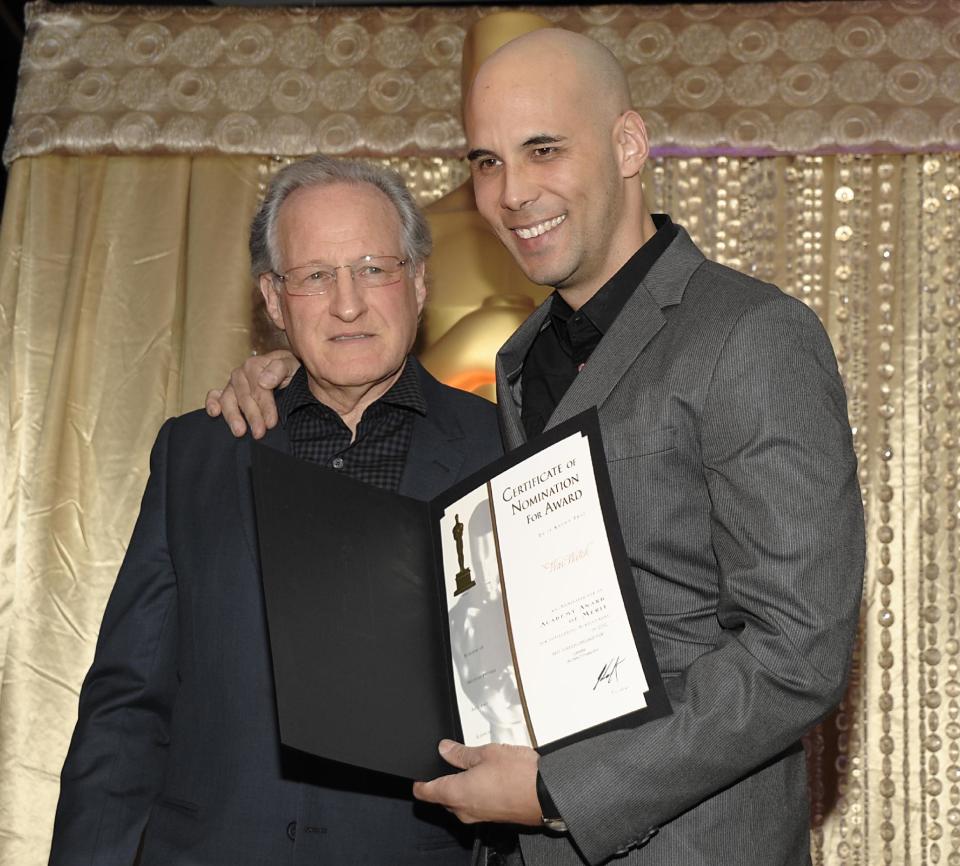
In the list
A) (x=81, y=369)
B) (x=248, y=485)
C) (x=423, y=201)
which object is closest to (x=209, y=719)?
(x=248, y=485)

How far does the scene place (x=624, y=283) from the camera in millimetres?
1505

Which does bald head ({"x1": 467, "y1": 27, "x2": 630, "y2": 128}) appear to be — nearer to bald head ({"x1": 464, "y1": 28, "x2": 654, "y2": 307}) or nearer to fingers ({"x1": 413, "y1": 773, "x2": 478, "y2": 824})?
bald head ({"x1": 464, "y1": 28, "x2": 654, "y2": 307})

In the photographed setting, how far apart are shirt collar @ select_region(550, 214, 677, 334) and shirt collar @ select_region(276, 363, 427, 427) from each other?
304mm

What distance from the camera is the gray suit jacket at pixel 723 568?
Answer: 1.18 m

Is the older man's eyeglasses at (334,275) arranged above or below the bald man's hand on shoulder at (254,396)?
above

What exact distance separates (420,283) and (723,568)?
738 millimetres

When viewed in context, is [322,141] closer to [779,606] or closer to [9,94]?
[9,94]

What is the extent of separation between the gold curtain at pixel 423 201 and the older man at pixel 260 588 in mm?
1202

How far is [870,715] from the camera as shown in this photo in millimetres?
2707

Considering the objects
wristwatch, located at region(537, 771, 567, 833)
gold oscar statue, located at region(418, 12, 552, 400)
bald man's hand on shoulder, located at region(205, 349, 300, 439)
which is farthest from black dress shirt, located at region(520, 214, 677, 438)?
gold oscar statue, located at region(418, 12, 552, 400)

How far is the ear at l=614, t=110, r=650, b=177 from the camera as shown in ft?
5.03

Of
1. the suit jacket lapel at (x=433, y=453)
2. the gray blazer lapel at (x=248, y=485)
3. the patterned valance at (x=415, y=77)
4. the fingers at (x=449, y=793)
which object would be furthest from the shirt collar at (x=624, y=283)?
the patterned valance at (x=415, y=77)
